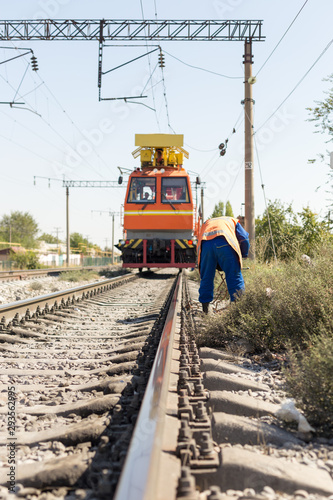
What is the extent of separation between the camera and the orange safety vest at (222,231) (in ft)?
19.2

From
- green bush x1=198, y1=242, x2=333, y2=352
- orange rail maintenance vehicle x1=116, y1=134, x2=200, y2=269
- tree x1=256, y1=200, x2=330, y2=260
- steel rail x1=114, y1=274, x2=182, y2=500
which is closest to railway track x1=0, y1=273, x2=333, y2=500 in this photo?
steel rail x1=114, y1=274, x2=182, y2=500

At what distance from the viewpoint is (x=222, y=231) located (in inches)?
231

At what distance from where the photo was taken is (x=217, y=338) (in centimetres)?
468

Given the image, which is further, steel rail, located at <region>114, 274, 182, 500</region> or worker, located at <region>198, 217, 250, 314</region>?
worker, located at <region>198, 217, 250, 314</region>

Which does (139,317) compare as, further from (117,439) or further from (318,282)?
(117,439)

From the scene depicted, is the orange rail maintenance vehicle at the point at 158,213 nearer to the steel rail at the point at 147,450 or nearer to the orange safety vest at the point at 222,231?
the orange safety vest at the point at 222,231

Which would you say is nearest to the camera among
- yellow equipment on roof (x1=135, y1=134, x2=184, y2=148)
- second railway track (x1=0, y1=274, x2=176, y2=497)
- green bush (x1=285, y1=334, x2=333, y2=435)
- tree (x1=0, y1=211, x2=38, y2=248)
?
second railway track (x1=0, y1=274, x2=176, y2=497)

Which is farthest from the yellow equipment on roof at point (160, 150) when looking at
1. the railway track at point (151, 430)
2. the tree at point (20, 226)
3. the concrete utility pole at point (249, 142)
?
the tree at point (20, 226)

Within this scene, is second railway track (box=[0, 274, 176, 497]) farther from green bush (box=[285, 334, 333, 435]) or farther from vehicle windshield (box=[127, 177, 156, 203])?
vehicle windshield (box=[127, 177, 156, 203])

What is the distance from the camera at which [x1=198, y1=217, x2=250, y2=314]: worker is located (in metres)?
5.86

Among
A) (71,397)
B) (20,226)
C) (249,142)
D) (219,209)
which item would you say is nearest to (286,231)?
(249,142)

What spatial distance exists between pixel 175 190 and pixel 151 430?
14204mm

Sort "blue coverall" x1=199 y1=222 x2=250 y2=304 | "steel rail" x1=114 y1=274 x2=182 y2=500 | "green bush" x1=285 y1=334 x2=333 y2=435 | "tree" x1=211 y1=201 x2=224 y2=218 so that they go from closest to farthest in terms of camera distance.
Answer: "steel rail" x1=114 y1=274 x2=182 y2=500, "green bush" x1=285 y1=334 x2=333 y2=435, "blue coverall" x1=199 y1=222 x2=250 y2=304, "tree" x1=211 y1=201 x2=224 y2=218

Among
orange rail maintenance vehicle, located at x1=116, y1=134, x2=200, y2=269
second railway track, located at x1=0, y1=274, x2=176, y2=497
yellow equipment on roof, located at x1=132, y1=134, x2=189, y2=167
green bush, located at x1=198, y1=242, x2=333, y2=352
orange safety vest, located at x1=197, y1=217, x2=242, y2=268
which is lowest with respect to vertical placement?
second railway track, located at x1=0, y1=274, x2=176, y2=497
